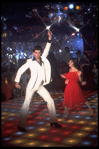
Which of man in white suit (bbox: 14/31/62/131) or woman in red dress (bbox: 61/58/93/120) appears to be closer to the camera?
man in white suit (bbox: 14/31/62/131)

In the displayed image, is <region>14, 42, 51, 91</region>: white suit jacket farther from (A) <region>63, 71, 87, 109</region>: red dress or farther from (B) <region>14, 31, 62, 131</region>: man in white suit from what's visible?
(A) <region>63, 71, 87, 109</region>: red dress

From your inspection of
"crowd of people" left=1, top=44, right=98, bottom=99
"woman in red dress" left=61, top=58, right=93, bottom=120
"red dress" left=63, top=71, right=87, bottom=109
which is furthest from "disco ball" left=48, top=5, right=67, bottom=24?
"red dress" left=63, top=71, right=87, bottom=109

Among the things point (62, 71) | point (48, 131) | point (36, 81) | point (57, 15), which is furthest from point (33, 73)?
point (57, 15)

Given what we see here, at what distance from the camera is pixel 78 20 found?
8750 millimetres

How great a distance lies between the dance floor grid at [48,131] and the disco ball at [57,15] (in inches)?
145

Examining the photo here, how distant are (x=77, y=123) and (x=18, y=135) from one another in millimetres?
1366

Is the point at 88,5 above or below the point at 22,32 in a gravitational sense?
above

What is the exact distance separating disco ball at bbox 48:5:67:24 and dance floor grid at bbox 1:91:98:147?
368 centimetres

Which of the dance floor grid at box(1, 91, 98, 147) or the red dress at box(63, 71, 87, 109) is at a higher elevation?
the red dress at box(63, 71, 87, 109)

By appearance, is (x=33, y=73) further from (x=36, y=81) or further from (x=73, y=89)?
(x=73, y=89)

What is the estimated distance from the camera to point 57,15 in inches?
328

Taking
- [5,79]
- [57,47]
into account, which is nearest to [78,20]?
[57,47]

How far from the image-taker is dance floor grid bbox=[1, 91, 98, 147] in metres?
3.76

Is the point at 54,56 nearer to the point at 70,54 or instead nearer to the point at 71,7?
the point at 70,54
